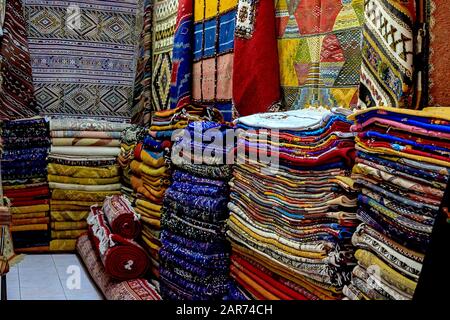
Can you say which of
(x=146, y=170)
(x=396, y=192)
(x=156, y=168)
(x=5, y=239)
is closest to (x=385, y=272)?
(x=396, y=192)

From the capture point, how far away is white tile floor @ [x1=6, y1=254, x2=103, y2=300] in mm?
3395

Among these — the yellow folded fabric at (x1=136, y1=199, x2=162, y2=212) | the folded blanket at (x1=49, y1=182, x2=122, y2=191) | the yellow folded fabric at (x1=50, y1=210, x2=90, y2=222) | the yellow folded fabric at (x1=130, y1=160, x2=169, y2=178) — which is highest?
the yellow folded fabric at (x1=130, y1=160, x2=169, y2=178)

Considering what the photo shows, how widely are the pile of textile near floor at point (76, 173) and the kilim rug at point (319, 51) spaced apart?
7.21 feet

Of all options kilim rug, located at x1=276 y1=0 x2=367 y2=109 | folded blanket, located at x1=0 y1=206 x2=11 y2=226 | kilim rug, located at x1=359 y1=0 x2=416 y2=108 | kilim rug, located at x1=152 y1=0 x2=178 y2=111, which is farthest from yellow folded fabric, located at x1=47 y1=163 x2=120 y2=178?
kilim rug, located at x1=359 y1=0 x2=416 y2=108

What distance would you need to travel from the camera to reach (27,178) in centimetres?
443

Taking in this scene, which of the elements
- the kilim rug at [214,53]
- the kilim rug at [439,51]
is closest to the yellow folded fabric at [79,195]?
the kilim rug at [214,53]

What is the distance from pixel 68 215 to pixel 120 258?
138 centimetres

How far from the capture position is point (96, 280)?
3.55 m

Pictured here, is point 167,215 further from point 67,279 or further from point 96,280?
point 67,279

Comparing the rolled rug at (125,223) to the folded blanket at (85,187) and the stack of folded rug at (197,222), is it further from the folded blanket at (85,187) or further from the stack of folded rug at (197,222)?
the folded blanket at (85,187)

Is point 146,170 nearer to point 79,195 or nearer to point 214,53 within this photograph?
point 214,53

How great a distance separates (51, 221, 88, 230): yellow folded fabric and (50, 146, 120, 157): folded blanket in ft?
1.72

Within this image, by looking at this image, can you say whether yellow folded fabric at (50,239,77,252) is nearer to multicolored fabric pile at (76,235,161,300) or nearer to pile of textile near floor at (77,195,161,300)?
multicolored fabric pile at (76,235,161,300)
